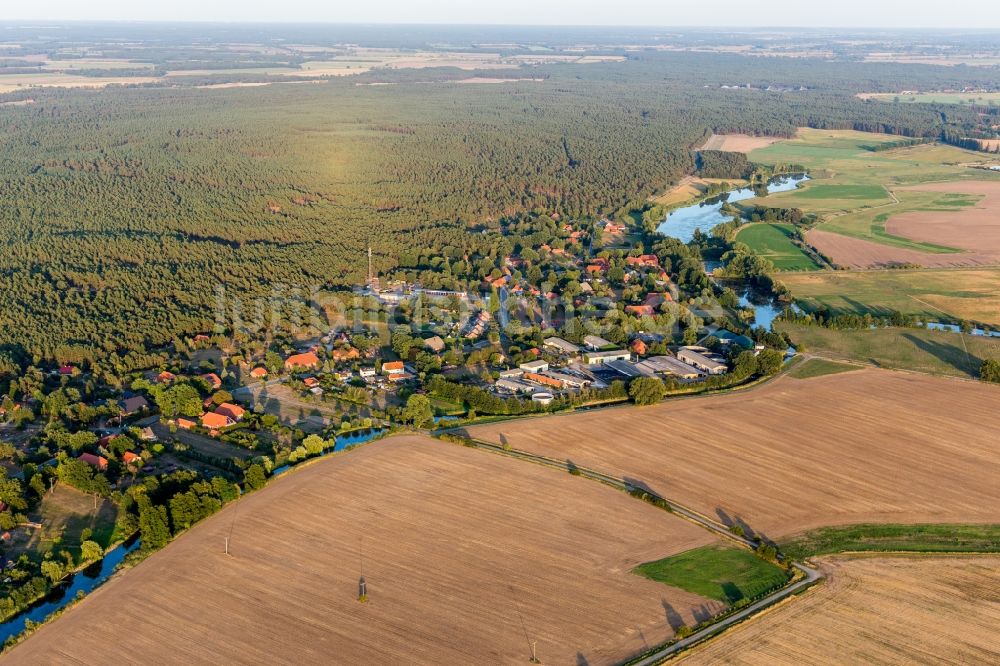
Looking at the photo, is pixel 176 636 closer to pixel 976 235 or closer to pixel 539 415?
pixel 539 415

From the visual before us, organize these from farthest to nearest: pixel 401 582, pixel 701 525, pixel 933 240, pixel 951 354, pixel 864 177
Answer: pixel 864 177 < pixel 933 240 < pixel 951 354 < pixel 701 525 < pixel 401 582

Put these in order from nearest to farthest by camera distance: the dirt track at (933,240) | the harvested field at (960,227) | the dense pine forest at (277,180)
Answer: the dense pine forest at (277,180), the dirt track at (933,240), the harvested field at (960,227)

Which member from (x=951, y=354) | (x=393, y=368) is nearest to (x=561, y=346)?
(x=393, y=368)

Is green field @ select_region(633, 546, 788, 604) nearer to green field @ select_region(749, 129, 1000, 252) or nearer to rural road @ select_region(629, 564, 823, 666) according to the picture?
rural road @ select_region(629, 564, 823, 666)

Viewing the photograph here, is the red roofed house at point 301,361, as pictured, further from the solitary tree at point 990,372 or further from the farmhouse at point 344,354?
the solitary tree at point 990,372

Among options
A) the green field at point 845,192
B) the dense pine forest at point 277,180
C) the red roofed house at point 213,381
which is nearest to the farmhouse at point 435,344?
the red roofed house at point 213,381

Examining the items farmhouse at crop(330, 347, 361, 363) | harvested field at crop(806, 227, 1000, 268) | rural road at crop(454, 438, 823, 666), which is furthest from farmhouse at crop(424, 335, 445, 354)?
harvested field at crop(806, 227, 1000, 268)

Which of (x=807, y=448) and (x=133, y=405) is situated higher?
(x=133, y=405)

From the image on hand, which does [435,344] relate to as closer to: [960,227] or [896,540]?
[896,540]
